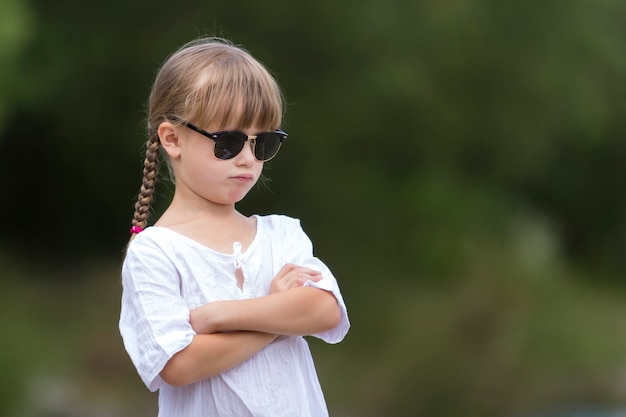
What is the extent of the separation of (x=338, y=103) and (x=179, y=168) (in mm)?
9385

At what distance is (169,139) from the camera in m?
2.14

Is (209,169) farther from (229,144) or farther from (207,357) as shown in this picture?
(207,357)

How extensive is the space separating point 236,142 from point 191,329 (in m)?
0.38

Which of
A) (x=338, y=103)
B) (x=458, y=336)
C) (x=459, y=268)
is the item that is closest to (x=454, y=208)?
(x=459, y=268)

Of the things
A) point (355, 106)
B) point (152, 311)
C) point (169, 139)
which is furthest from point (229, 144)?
point (355, 106)

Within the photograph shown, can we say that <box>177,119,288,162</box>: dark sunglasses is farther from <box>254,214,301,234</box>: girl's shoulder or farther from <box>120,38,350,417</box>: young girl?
<box>254,214,301,234</box>: girl's shoulder

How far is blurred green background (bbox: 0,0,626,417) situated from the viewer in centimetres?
974

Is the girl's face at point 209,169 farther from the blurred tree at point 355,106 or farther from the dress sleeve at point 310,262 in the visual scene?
the blurred tree at point 355,106

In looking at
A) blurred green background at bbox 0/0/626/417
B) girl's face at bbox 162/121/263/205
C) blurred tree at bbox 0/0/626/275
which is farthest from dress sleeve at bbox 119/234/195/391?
blurred tree at bbox 0/0/626/275

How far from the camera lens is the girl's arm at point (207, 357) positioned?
1.97 metres

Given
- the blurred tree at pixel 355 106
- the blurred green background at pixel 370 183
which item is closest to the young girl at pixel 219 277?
the blurred green background at pixel 370 183

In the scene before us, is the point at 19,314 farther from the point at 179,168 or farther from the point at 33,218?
the point at 179,168

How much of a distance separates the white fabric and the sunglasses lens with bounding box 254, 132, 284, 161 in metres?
0.17

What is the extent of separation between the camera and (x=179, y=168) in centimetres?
214
